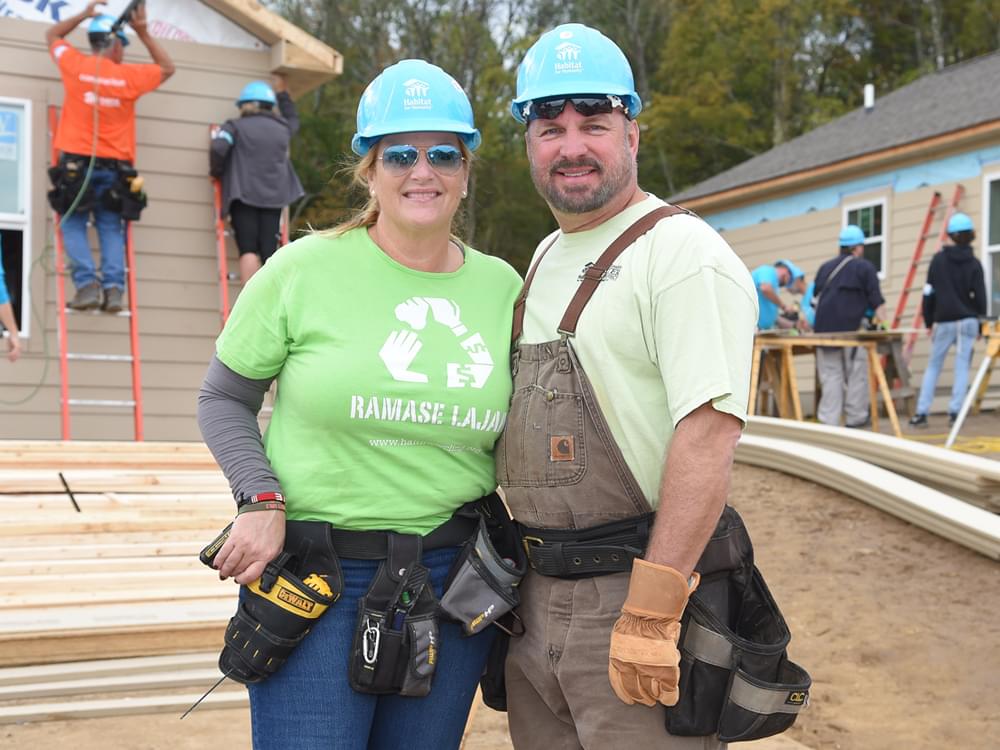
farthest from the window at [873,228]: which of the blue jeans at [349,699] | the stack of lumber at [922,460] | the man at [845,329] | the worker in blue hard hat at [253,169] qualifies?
the blue jeans at [349,699]

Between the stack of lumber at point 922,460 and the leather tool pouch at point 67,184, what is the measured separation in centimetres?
634

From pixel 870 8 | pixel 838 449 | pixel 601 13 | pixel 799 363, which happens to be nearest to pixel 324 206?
pixel 601 13

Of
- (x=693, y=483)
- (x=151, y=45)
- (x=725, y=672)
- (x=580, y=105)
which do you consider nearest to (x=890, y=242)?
(x=151, y=45)

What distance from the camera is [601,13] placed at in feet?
118

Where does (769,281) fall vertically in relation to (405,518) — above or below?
above

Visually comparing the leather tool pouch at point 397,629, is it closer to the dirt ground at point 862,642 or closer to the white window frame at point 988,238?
the dirt ground at point 862,642

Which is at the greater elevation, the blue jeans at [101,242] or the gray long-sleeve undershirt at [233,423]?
the blue jeans at [101,242]

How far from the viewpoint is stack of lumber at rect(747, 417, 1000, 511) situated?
7.22 meters

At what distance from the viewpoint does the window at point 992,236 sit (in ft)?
43.4

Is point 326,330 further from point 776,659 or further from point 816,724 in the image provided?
point 816,724

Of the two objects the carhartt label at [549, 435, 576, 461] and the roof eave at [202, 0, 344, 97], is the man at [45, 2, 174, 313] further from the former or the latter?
the carhartt label at [549, 435, 576, 461]

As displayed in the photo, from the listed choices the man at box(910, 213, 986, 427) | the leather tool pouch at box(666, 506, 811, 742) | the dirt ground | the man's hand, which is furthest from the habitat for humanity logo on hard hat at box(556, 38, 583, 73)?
the man at box(910, 213, 986, 427)

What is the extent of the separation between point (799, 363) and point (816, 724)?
1301cm

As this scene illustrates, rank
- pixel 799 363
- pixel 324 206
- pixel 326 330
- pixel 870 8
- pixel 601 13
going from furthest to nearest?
pixel 601 13 → pixel 870 8 → pixel 324 206 → pixel 799 363 → pixel 326 330
